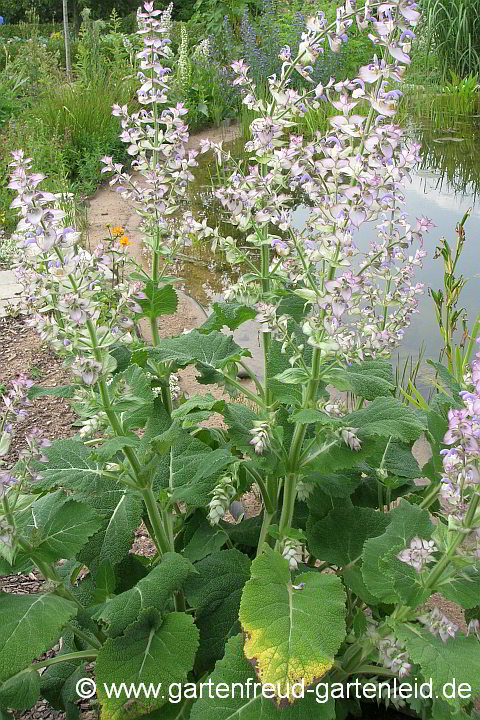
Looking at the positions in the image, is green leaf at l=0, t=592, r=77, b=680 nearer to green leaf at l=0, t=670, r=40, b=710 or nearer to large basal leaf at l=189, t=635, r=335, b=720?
green leaf at l=0, t=670, r=40, b=710

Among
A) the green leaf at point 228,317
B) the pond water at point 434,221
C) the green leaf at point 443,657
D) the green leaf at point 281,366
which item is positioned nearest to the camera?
the green leaf at point 443,657

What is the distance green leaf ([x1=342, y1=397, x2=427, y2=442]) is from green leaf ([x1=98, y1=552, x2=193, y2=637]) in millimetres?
526

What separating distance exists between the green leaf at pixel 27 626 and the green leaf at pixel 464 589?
0.79m

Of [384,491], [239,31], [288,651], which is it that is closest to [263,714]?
[288,651]

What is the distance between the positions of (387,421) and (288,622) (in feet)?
1.66

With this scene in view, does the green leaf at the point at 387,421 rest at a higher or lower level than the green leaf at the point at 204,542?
higher

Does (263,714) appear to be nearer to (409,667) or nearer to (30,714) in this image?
(409,667)

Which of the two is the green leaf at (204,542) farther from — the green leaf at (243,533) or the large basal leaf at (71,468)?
the large basal leaf at (71,468)

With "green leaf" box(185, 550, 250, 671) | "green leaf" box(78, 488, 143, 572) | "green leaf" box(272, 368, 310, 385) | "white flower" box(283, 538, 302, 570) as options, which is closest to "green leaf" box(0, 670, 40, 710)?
"green leaf" box(78, 488, 143, 572)

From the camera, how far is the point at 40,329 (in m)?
1.55

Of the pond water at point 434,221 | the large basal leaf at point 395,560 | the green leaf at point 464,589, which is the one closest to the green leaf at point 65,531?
the large basal leaf at point 395,560

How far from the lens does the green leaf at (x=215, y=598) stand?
70.1 inches

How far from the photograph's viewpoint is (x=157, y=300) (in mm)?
2133

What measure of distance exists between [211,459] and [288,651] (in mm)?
485
